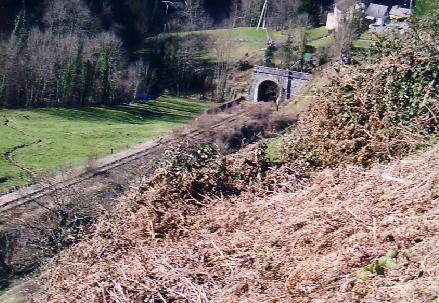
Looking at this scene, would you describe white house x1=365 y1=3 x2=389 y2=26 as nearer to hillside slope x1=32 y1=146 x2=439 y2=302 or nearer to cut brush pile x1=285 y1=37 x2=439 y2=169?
cut brush pile x1=285 y1=37 x2=439 y2=169

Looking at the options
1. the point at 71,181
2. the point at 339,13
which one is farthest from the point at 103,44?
the point at 71,181

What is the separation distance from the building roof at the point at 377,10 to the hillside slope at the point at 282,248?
154 ft

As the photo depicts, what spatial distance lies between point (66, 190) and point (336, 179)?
16.4 m

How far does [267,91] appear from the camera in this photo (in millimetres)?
43344

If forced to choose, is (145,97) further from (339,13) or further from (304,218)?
(304,218)

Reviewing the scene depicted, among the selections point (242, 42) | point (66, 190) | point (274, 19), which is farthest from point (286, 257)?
point (274, 19)

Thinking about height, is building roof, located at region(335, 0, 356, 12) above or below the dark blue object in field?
above

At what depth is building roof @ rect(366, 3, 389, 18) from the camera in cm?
5022

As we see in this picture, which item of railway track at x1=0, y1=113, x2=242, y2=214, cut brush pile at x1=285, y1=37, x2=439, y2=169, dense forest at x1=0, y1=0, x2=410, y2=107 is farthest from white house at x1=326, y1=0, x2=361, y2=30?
cut brush pile at x1=285, y1=37, x2=439, y2=169

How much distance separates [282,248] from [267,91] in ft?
127

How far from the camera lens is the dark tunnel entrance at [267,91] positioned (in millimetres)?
42822

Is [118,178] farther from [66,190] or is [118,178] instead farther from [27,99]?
[27,99]

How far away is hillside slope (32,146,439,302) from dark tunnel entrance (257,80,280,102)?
3654 cm

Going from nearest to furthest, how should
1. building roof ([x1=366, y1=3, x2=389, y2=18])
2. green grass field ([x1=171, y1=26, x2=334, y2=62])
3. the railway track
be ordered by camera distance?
the railway track
building roof ([x1=366, y1=3, x2=389, y2=18])
green grass field ([x1=171, y1=26, x2=334, y2=62])
